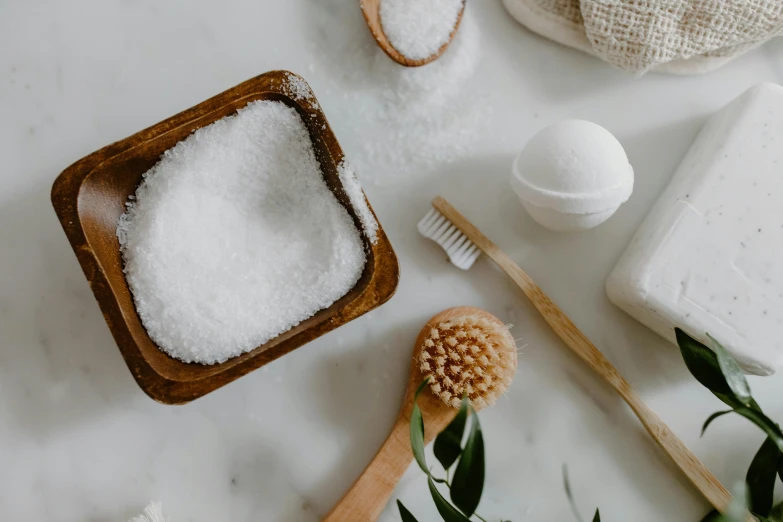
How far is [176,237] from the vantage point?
0.58m

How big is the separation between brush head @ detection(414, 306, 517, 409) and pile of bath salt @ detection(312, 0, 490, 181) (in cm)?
20

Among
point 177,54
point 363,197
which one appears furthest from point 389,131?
point 177,54

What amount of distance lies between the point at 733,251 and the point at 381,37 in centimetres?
45

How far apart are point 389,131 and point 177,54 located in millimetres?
275

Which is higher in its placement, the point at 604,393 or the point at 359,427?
the point at 604,393

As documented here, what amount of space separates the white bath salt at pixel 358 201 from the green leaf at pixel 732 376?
348mm

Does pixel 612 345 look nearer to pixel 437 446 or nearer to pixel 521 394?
pixel 521 394

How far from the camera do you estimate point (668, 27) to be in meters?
0.66

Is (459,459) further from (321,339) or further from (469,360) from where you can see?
(321,339)

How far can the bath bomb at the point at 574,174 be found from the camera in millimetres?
581

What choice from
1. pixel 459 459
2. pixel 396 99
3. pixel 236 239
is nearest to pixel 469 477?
pixel 459 459

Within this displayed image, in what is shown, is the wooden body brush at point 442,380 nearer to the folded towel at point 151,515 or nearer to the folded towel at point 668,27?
the folded towel at point 151,515

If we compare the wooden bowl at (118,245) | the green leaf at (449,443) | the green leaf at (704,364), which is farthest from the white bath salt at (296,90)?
the green leaf at (704,364)

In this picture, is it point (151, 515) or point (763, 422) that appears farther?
point (151, 515)
